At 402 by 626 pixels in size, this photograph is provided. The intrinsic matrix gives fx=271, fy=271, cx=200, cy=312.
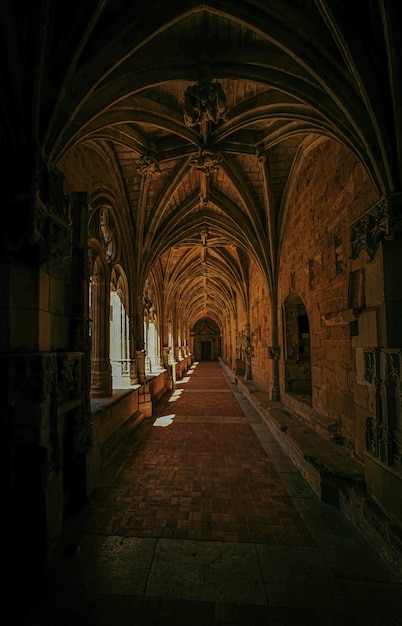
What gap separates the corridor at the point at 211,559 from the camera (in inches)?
77.8

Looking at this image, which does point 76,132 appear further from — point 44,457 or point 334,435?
point 334,435

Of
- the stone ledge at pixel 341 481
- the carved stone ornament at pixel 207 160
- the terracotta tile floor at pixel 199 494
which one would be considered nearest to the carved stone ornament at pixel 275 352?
the stone ledge at pixel 341 481

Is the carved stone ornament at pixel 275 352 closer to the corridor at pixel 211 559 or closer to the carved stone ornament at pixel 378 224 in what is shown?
the corridor at pixel 211 559

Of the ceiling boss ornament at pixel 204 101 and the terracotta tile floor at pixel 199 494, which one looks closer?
the terracotta tile floor at pixel 199 494

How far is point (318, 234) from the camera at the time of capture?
203 inches

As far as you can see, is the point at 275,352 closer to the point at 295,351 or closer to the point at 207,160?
the point at 295,351

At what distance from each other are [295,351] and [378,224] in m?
5.12

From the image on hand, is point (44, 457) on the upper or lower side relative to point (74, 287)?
lower

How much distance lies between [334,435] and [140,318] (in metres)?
5.60

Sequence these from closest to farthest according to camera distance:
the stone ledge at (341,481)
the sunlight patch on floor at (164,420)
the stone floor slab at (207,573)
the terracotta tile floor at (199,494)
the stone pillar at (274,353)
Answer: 1. the stone floor slab at (207,573)
2. the stone ledge at (341,481)
3. the terracotta tile floor at (199,494)
4. the sunlight patch on floor at (164,420)
5. the stone pillar at (274,353)

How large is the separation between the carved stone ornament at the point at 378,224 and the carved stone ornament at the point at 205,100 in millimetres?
2482

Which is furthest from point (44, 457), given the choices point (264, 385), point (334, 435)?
point (264, 385)

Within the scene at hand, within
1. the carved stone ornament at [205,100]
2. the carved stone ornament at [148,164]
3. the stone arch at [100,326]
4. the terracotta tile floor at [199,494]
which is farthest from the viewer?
the stone arch at [100,326]

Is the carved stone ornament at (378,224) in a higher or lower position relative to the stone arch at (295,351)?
higher
